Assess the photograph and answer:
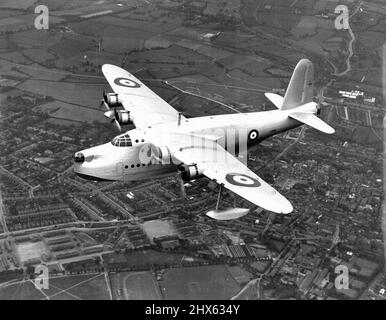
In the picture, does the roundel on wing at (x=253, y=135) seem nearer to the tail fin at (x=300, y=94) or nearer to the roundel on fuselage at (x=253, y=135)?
the roundel on fuselage at (x=253, y=135)

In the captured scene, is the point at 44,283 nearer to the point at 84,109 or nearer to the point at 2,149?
the point at 2,149

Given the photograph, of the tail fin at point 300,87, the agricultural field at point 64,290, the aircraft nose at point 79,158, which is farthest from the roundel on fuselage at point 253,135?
the agricultural field at point 64,290

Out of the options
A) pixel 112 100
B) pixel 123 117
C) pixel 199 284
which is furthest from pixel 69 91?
pixel 199 284

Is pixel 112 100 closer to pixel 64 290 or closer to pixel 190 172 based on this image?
pixel 190 172

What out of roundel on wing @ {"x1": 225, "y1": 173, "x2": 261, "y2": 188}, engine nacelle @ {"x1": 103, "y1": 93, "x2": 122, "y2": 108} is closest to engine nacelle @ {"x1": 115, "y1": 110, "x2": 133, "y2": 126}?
engine nacelle @ {"x1": 103, "y1": 93, "x2": 122, "y2": 108}

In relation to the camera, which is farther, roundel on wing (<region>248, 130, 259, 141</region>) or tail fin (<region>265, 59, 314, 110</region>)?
tail fin (<region>265, 59, 314, 110</region>)

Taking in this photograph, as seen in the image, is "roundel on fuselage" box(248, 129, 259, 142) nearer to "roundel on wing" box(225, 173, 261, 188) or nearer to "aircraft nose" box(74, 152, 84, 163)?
"roundel on wing" box(225, 173, 261, 188)
